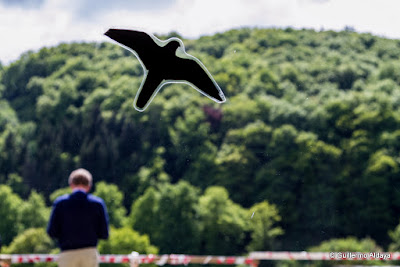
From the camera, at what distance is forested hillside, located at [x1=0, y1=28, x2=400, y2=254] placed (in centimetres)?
6581

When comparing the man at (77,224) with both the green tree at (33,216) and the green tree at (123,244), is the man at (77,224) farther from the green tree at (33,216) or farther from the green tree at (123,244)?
the green tree at (33,216)

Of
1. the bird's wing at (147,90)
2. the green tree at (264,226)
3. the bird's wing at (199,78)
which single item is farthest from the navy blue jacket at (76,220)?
the green tree at (264,226)

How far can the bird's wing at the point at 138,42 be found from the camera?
21.8 ft

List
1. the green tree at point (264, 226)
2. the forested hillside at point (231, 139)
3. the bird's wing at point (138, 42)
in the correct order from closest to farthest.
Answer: the bird's wing at point (138, 42) < the forested hillside at point (231, 139) < the green tree at point (264, 226)

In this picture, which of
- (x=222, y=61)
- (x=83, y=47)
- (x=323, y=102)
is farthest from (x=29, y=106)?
(x=323, y=102)

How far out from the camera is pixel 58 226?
4.53 m

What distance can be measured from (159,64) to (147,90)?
Answer: 30 centimetres

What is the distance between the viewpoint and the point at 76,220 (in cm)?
450

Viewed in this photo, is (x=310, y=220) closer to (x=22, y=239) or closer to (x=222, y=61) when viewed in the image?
(x=22, y=239)

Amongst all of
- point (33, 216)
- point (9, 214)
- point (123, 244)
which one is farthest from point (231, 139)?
point (9, 214)

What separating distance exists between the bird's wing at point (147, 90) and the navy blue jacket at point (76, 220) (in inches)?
83.3

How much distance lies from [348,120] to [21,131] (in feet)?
155

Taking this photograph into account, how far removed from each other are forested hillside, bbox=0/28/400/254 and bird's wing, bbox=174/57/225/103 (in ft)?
192

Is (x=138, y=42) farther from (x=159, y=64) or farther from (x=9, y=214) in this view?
(x=9, y=214)
